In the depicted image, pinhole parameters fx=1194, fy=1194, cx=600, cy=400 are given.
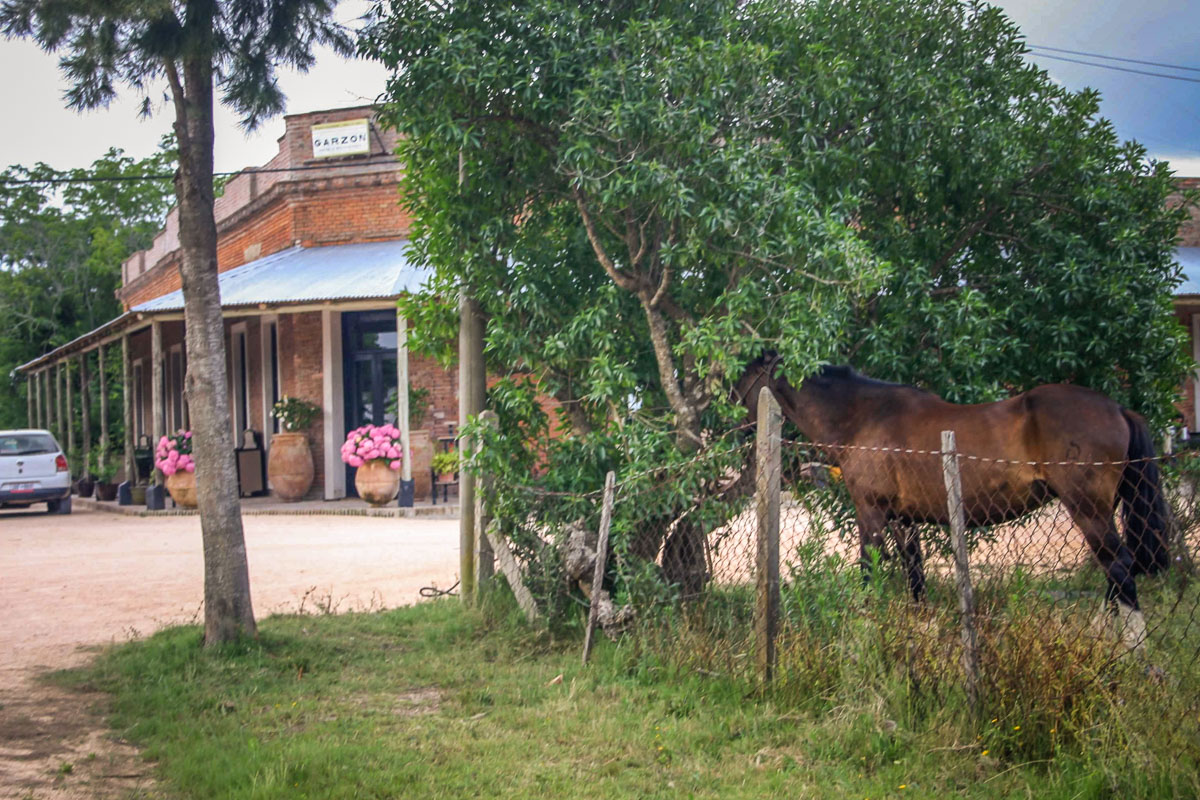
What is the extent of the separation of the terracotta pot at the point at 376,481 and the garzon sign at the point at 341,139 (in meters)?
6.65

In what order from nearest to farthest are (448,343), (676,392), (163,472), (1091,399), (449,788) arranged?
(449,788), (1091,399), (676,392), (448,343), (163,472)

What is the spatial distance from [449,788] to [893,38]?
602 cm

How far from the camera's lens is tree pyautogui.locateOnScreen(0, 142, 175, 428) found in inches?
1715

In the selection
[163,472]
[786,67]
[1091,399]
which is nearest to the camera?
[1091,399]

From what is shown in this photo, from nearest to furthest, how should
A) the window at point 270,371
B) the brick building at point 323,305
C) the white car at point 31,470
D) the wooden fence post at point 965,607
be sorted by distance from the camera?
the wooden fence post at point 965,607
the brick building at point 323,305
the white car at point 31,470
the window at point 270,371

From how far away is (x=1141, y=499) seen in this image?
21.5 feet

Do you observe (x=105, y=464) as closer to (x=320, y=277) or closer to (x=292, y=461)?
(x=292, y=461)

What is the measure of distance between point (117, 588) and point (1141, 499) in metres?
A: 8.52

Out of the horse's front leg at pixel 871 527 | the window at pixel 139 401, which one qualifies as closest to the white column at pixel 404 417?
the horse's front leg at pixel 871 527

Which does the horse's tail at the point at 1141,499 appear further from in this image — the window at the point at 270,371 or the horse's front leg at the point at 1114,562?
the window at the point at 270,371

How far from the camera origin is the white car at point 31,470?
21297 millimetres

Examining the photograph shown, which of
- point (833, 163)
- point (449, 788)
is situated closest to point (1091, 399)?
point (833, 163)

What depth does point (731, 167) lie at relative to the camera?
6.78m

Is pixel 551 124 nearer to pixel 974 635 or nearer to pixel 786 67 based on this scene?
pixel 786 67
